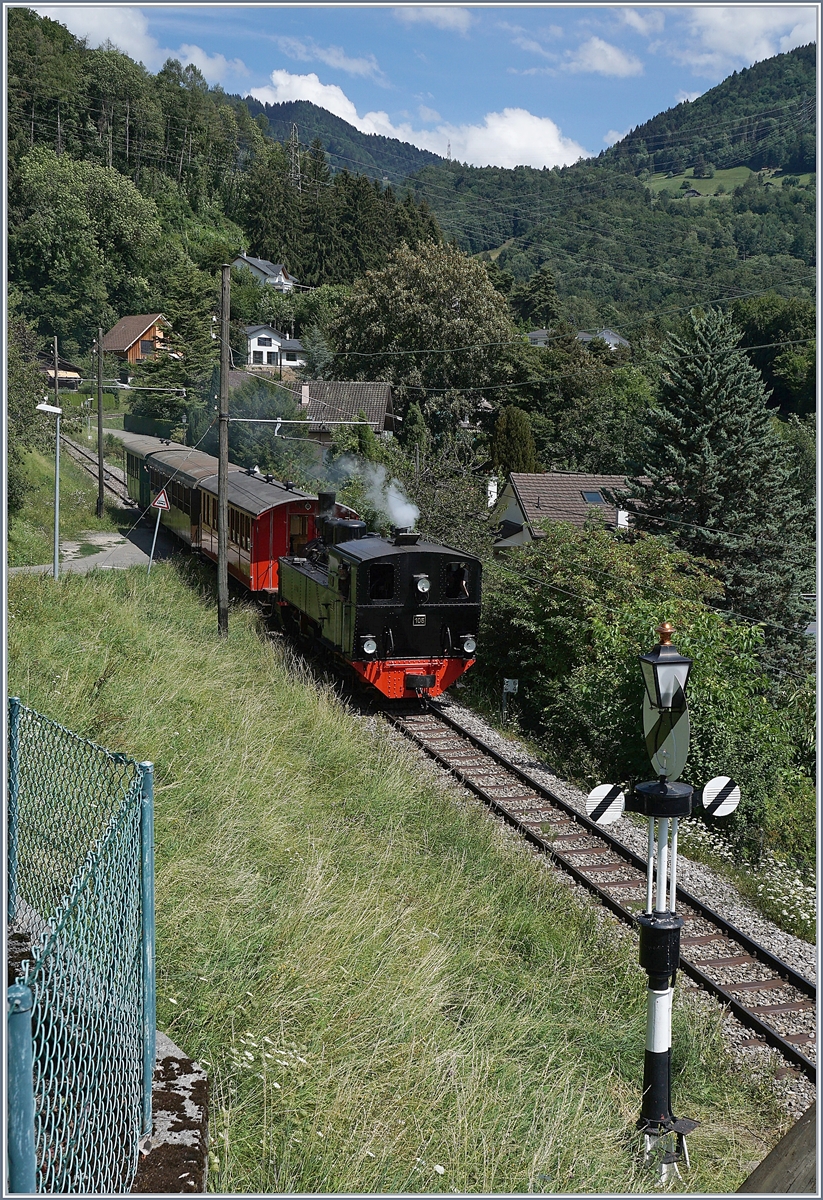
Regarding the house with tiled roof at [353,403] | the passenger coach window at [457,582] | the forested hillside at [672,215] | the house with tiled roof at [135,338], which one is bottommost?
the passenger coach window at [457,582]

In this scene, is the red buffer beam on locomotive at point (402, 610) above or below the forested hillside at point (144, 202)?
below

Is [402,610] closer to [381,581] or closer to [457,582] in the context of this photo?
[381,581]

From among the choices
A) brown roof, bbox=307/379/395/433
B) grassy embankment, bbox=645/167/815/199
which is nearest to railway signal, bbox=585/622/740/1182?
brown roof, bbox=307/379/395/433

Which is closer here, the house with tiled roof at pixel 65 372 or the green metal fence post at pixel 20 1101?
the green metal fence post at pixel 20 1101

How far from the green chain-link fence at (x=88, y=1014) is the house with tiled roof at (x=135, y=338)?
193 ft

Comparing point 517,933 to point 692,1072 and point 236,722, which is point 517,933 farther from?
point 236,722

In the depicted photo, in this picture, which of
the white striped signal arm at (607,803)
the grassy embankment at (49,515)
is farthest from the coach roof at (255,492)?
the white striped signal arm at (607,803)

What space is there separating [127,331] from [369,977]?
2520 inches

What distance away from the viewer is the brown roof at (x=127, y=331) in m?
61.8

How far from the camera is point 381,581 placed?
49.8 ft

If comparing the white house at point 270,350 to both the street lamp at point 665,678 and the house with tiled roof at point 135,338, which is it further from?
the street lamp at point 665,678

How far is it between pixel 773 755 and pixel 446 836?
21.6 ft

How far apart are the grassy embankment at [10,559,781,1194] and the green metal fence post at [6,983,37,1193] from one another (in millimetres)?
1973

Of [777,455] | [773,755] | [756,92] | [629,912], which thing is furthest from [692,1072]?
[756,92]
